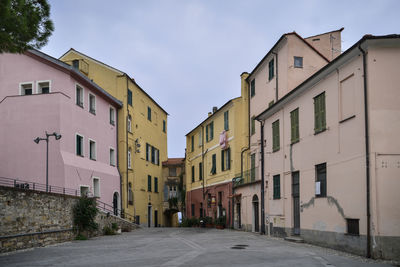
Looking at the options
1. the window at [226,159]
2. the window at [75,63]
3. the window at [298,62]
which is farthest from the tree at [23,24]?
the window at [75,63]

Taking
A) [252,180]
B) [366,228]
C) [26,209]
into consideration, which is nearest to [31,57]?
[26,209]

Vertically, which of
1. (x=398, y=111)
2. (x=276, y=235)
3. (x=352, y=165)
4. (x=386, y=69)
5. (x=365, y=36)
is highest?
(x=365, y=36)

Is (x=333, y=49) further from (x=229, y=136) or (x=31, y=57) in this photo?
(x=31, y=57)

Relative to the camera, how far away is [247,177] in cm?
2691

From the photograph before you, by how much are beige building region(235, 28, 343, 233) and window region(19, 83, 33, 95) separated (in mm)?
13772

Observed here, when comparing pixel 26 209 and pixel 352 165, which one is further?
pixel 26 209

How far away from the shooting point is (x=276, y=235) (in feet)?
67.2

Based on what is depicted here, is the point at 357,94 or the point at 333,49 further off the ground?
the point at 333,49

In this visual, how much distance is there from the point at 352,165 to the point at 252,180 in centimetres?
1234

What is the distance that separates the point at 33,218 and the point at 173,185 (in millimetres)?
29234

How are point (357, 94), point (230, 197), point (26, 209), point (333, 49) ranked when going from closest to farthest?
point (357, 94) → point (26, 209) → point (333, 49) → point (230, 197)

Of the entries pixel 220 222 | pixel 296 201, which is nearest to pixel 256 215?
pixel 296 201

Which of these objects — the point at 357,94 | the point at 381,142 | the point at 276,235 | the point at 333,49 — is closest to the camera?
the point at 381,142

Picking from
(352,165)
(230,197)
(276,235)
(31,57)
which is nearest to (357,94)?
(352,165)
